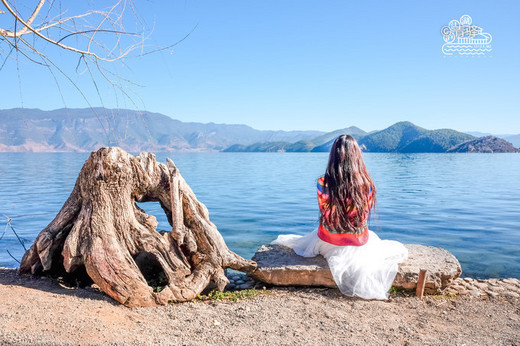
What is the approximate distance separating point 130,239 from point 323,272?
311 centimetres

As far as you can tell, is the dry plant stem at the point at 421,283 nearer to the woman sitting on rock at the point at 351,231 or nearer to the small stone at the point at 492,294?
the woman sitting on rock at the point at 351,231

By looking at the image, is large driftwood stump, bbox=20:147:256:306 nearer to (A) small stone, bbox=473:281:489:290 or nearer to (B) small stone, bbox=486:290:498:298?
(B) small stone, bbox=486:290:498:298

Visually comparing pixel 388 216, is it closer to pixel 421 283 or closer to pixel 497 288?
pixel 497 288

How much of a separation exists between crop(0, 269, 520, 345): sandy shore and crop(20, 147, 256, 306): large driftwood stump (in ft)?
0.89

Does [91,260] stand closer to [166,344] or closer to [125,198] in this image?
[125,198]

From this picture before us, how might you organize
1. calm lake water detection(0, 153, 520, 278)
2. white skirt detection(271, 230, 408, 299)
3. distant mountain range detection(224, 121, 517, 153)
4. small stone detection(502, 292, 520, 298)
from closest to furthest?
white skirt detection(271, 230, 408, 299) → small stone detection(502, 292, 520, 298) → calm lake water detection(0, 153, 520, 278) → distant mountain range detection(224, 121, 517, 153)

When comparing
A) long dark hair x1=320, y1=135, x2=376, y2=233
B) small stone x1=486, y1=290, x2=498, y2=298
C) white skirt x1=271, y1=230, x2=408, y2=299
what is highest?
long dark hair x1=320, y1=135, x2=376, y2=233

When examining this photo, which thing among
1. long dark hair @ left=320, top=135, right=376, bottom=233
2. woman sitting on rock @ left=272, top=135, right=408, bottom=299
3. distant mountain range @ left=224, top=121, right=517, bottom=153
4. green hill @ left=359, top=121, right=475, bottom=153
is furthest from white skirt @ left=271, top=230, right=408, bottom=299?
green hill @ left=359, top=121, right=475, bottom=153

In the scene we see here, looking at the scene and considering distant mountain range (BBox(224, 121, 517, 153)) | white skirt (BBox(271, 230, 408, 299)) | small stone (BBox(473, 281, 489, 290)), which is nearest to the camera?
white skirt (BBox(271, 230, 408, 299))

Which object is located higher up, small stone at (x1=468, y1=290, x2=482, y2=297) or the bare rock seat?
the bare rock seat

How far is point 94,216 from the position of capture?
5.62 meters

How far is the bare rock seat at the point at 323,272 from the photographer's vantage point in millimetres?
6062

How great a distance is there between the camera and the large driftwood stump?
532 cm

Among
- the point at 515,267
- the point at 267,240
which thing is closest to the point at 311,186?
the point at 267,240
